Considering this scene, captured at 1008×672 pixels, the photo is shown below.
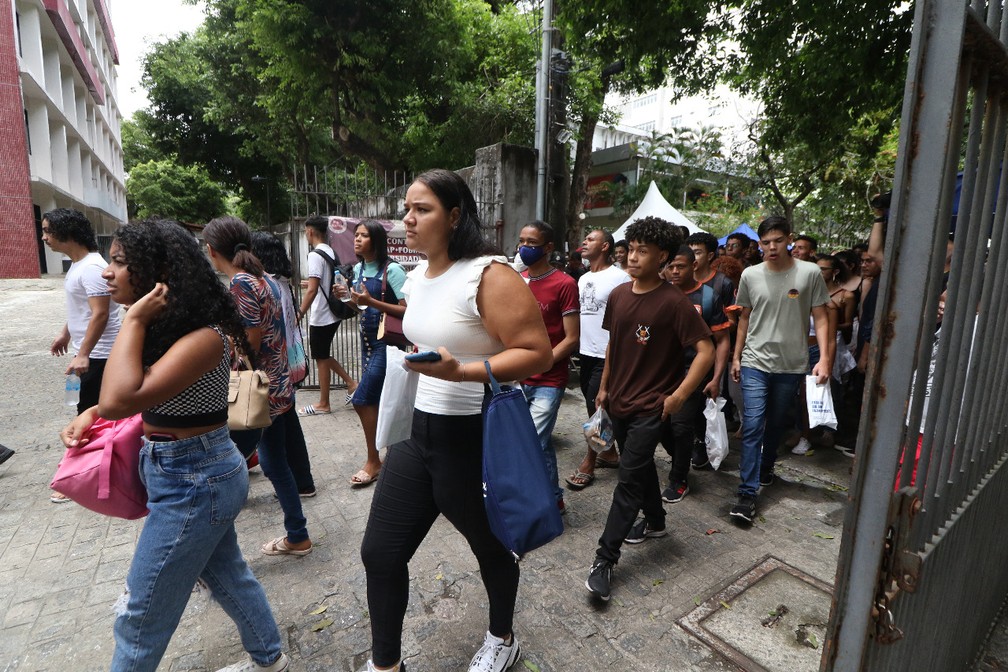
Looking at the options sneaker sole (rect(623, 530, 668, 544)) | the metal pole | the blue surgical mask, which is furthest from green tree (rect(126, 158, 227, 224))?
sneaker sole (rect(623, 530, 668, 544))

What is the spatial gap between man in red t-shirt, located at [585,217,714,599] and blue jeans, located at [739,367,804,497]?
955 millimetres

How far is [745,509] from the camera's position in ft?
11.8

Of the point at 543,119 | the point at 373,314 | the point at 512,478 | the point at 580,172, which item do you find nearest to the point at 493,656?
the point at 512,478

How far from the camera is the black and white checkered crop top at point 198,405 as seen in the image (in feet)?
6.03

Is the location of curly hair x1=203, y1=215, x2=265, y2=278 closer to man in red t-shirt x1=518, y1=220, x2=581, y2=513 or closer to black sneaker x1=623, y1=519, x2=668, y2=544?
man in red t-shirt x1=518, y1=220, x2=581, y2=513

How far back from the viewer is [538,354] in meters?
1.82

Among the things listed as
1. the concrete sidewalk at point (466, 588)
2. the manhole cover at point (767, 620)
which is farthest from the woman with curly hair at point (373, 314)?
the manhole cover at point (767, 620)

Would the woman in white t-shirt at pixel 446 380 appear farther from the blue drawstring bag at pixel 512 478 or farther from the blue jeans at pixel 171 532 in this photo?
the blue jeans at pixel 171 532

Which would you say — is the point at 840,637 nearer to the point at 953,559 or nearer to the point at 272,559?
the point at 953,559

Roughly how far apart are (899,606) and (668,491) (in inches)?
102

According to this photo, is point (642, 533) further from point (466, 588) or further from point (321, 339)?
point (321, 339)

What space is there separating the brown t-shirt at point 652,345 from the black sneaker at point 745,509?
4.00 feet

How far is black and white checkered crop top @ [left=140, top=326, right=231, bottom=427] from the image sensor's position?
6.03 ft

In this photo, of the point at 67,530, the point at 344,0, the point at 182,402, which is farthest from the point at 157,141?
the point at 182,402
